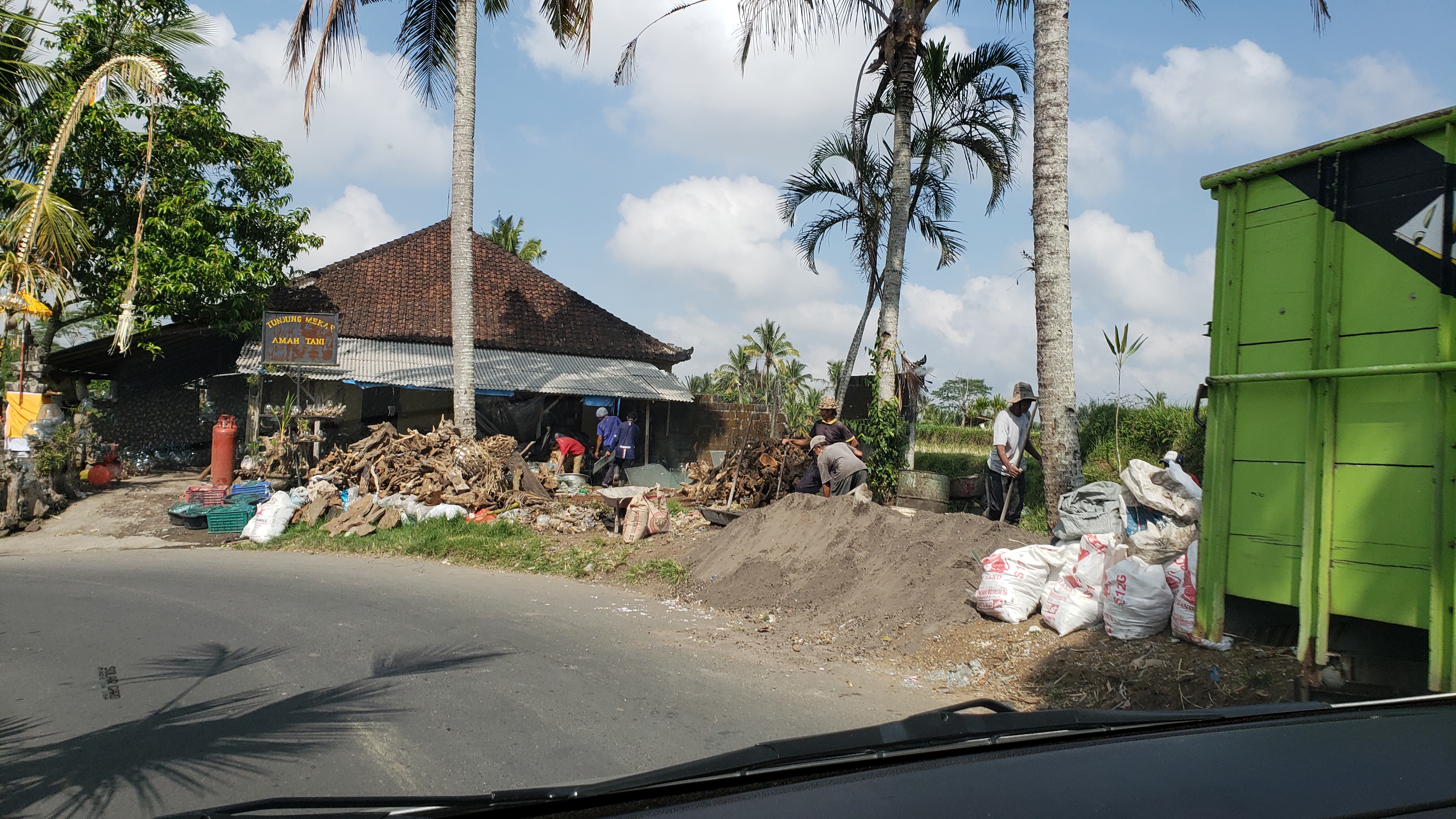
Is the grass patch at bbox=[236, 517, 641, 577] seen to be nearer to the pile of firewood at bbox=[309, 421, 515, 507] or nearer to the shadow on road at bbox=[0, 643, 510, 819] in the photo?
the pile of firewood at bbox=[309, 421, 515, 507]

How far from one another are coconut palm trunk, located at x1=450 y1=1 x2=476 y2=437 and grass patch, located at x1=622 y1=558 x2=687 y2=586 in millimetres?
5920

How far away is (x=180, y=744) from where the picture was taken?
4.43 m

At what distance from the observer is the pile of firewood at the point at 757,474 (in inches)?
554

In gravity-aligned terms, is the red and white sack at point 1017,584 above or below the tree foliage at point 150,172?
below

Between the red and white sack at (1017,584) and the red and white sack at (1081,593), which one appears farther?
the red and white sack at (1017,584)

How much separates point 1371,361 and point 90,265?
65.5 ft

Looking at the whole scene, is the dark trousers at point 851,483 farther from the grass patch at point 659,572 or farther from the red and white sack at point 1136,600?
the red and white sack at point 1136,600

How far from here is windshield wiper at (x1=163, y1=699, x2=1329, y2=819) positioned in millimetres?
1775

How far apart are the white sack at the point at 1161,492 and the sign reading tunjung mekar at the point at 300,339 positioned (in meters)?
14.4

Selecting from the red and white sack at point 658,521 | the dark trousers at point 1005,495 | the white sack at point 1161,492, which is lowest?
the red and white sack at point 658,521

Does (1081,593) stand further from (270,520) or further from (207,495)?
(207,495)

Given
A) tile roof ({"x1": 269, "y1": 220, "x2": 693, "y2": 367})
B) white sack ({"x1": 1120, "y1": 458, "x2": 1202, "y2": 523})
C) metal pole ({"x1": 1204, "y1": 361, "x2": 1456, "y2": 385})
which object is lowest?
white sack ({"x1": 1120, "y1": 458, "x2": 1202, "y2": 523})

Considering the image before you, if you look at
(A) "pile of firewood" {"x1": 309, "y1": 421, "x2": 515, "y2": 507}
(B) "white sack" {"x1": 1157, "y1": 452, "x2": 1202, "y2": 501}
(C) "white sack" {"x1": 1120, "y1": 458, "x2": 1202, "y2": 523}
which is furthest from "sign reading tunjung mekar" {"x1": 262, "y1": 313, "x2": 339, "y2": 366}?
(B) "white sack" {"x1": 1157, "y1": 452, "x2": 1202, "y2": 501}

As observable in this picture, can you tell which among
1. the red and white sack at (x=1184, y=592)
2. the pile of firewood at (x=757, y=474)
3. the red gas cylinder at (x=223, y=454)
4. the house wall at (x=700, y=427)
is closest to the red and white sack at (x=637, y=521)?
the pile of firewood at (x=757, y=474)
